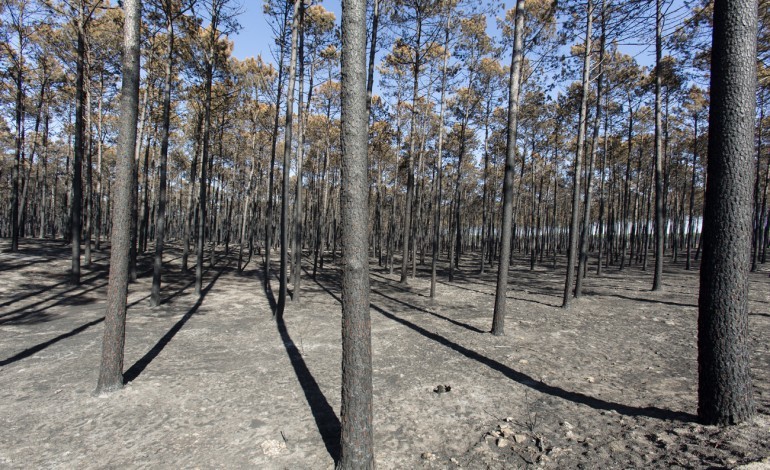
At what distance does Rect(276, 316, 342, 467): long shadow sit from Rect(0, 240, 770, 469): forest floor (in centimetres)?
4

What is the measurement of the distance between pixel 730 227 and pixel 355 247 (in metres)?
3.86

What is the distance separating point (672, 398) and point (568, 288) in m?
6.94

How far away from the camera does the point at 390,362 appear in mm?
6973

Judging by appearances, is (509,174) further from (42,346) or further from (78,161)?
(78,161)

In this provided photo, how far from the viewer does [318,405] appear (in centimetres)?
516

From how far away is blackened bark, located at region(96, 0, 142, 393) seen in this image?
5.29 m

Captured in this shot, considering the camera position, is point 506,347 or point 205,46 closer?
point 506,347

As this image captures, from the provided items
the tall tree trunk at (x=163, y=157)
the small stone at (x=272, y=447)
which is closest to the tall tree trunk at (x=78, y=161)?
the tall tree trunk at (x=163, y=157)

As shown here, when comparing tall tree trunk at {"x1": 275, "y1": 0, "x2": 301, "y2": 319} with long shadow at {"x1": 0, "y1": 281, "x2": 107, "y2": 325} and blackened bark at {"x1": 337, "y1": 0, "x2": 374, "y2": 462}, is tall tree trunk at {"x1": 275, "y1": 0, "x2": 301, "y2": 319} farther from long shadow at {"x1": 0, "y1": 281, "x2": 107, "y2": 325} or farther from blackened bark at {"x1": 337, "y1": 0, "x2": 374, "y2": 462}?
blackened bark at {"x1": 337, "y1": 0, "x2": 374, "y2": 462}

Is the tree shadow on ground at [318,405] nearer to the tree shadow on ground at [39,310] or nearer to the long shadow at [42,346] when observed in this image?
the long shadow at [42,346]

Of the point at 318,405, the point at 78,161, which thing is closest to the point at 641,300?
the point at 318,405

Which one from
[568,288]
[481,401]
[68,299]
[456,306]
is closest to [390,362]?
[481,401]

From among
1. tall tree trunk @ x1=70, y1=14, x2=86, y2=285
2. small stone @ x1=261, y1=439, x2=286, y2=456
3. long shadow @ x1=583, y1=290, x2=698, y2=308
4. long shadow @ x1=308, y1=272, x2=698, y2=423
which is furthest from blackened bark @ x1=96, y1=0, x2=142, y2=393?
long shadow @ x1=583, y1=290, x2=698, y2=308

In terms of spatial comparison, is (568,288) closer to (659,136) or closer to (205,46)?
(659,136)
